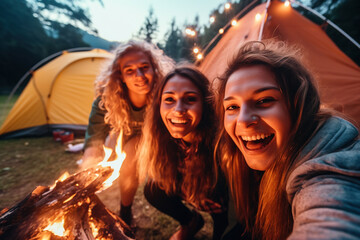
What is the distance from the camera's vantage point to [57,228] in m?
1.11

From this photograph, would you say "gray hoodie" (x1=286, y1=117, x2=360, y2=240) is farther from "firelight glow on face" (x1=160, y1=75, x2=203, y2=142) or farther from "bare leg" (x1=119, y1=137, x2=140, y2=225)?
"bare leg" (x1=119, y1=137, x2=140, y2=225)

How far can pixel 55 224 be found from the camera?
1.11m

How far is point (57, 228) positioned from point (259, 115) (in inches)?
61.5

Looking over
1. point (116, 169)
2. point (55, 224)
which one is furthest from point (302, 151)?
point (55, 224)

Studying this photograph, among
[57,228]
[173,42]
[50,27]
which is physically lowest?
[57,228]

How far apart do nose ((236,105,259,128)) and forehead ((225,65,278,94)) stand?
132mm

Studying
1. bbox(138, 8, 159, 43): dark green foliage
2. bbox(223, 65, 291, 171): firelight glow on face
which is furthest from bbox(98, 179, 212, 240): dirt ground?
bbox(138, 8, 159, 43): dark green foliage

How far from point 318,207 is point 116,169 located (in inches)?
58.4

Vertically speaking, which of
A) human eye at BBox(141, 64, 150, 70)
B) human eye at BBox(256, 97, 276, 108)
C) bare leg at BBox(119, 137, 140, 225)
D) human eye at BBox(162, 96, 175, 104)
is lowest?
bare leg at BBox(119, 137, 140, 225)

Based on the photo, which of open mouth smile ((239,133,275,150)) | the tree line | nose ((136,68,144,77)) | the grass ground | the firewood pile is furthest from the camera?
the tree line

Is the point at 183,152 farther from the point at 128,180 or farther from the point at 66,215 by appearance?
the point at 66,215

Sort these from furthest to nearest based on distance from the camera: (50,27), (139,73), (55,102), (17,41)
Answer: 1. (50,27)
2. (17,41)
3. (55,102)
4. (139,73)

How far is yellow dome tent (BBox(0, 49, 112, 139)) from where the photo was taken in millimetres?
5281

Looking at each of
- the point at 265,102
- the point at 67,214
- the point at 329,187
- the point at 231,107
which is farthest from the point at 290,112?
the point at 67,214
